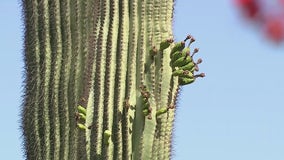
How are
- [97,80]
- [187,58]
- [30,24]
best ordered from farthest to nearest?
[30,24], [187,58], [97,80]

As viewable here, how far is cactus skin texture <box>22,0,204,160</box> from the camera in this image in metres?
4.85

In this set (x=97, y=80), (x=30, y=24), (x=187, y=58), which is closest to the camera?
(x=97, y=80)

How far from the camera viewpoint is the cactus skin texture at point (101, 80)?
15.9 feet

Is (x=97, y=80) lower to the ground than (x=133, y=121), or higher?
higher

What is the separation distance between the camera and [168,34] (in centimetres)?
515

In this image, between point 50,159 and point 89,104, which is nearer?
point 89,104

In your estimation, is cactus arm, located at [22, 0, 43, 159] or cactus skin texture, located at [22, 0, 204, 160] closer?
cactus skin texture, located at [22, 0, 204, 160]

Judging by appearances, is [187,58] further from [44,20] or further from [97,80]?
[44,20]

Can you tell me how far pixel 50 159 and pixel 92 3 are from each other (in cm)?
131

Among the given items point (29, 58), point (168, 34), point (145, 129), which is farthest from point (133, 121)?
point (29, 58)

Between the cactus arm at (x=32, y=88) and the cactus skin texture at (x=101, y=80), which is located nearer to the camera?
the cactus skin texture at (x=101, y=80)

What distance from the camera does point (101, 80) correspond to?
4.84 meters

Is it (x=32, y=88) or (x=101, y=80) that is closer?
(x=101, y=80)

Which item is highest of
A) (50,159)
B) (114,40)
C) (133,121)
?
(114,40)
